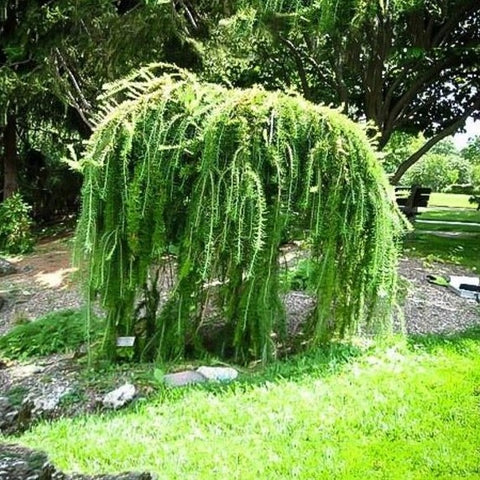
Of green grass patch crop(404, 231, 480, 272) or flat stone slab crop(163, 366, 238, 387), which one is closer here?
flat stone slab crop(163, 366, 238, 387)

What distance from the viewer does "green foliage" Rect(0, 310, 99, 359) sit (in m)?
4.34

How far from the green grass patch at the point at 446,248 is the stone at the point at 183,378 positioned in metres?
4.80

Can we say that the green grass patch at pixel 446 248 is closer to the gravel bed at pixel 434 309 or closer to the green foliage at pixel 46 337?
the gravel bed at pixel 434 309

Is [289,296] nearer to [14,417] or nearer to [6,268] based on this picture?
[14,417]

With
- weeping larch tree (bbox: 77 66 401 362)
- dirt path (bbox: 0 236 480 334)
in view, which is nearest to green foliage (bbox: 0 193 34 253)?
dirt path (bbox: 0 236 480 334)

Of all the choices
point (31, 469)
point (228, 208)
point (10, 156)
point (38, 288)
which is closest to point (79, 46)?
point (10, 156)

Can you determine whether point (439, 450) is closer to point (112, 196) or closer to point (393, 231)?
point (393, 231)

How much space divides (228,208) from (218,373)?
985mm

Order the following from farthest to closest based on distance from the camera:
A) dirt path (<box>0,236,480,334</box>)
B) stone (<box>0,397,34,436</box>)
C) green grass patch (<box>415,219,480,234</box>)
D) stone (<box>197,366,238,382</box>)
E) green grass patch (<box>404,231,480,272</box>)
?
1. green grass patch (<box>415,219,480,234</box>)
2. green grass patch (<box>404,231,480,272</box>)
3. dirt path (<box>0,236,480,334</box>)
4. stone (<box>197,366,238,382</box>)
5. stone (<box>0,397,34,436</box>)

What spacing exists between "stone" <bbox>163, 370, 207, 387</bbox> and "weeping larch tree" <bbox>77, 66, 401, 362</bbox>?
0.36 m

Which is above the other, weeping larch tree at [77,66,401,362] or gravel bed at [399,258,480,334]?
weeping larch tree at [77,66,401,362]

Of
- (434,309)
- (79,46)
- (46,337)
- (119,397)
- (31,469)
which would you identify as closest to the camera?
(31,469)

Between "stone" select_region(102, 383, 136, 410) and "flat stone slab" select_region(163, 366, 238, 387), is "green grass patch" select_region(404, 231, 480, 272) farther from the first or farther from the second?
"stone" select_region(102, 383, 136, 410)

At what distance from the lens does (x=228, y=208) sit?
11.5 feet
